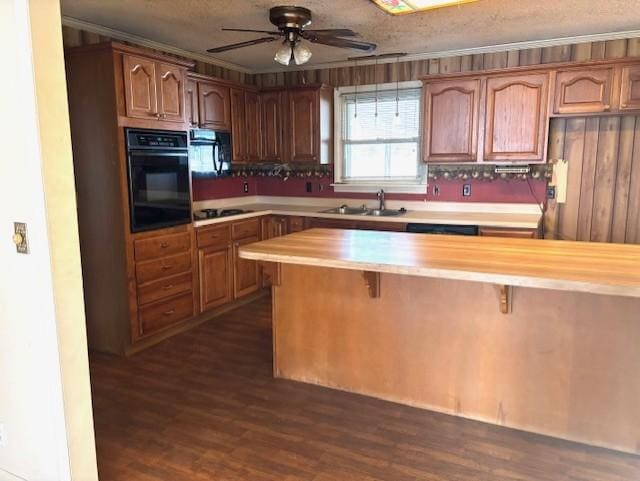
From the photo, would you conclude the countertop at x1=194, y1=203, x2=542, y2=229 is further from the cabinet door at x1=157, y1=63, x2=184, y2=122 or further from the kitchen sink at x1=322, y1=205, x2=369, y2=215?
the cabinet door at x1=157, y1=63, x2=184, y2=122

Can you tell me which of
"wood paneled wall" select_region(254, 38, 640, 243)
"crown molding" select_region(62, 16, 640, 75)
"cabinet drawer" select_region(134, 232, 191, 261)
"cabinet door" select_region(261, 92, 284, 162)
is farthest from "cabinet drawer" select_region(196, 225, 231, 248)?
"wood paneled wall" select_region(254, 38, 640, 243)

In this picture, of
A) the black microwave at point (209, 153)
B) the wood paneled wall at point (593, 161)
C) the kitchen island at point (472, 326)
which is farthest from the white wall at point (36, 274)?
the wood paneled wall at point (593, 161)

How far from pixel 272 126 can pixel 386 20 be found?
1.95m

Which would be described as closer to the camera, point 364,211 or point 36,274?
point 36,274

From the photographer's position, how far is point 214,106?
4.64 meters

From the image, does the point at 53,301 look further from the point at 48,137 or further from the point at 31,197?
the point at 48,137

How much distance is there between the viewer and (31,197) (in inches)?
69.0

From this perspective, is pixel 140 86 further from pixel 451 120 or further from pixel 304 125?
pixel 451 120

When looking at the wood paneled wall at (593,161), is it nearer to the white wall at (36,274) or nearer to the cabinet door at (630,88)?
the cabinet door at (630,88)

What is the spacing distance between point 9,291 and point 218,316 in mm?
2656

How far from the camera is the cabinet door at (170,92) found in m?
3.66

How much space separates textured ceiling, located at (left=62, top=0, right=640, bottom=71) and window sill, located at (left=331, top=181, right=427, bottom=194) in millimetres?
1342

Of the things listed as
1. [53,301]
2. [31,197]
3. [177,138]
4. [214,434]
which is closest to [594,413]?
[214,434]

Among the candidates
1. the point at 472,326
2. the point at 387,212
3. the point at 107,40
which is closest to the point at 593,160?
the point at 387,212
